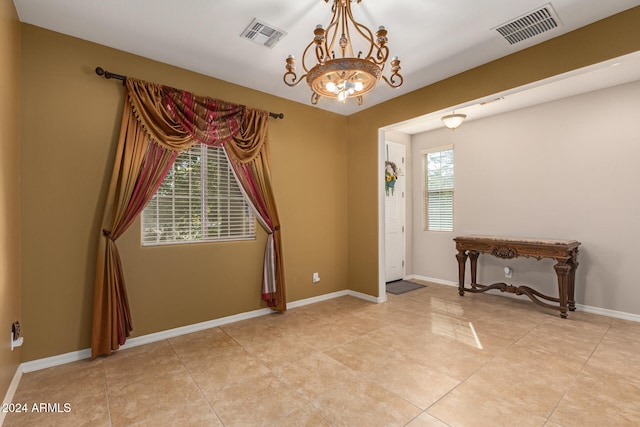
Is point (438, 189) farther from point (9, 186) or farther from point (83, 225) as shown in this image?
point (9, 186)

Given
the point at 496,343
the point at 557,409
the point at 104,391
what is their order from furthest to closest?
the point at 496,343, the point at 104,391, the point at 557,409

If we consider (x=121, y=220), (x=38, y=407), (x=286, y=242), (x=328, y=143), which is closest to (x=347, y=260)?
(x=286, y=242)

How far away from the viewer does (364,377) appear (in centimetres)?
238

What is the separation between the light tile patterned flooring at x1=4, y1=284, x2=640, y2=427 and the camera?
1.93 meters

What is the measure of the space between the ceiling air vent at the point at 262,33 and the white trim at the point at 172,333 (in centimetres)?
293

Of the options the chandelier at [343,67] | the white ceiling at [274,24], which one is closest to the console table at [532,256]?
the white ceiling at [274,24]

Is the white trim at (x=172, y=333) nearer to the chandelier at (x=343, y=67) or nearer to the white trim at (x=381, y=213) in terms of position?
the white trim at (x=381, y=213)

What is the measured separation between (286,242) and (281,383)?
199 centimetres

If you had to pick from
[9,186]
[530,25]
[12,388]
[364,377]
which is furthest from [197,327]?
[530,25]

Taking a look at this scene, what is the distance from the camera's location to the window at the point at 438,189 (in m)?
5.34

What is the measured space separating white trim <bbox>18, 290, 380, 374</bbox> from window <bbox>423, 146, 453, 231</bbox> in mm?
1948

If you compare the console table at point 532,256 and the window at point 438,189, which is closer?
the console table at point 532,256

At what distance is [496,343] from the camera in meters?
2.96

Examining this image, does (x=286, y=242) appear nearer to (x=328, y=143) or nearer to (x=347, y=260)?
(x=347, y=260)
